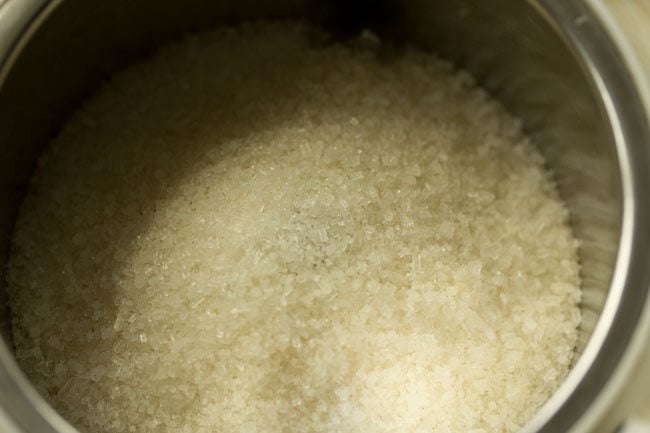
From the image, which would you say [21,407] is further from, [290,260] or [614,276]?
[614,276]

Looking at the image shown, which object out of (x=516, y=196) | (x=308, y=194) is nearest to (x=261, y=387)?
(x=308, y=194)

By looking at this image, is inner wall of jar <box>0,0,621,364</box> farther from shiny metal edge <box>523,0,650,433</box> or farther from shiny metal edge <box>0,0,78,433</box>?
shiny metal edge <box>0,0,78,433</box>

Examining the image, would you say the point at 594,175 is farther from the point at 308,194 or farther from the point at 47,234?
the point at 47,234

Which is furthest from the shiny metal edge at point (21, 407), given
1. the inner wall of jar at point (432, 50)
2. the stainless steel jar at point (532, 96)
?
the inner wall of jar at point (432, 50)

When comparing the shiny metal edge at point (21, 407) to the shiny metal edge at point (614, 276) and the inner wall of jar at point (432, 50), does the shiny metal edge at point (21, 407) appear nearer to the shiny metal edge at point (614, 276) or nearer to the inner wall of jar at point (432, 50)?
the inner wall of jar at point (432, 50)

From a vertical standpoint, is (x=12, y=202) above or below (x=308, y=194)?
A: below

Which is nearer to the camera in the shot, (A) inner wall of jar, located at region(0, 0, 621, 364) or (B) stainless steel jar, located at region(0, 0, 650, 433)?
(B) stainless steel jar, located at region(0, 0, 650, 433)

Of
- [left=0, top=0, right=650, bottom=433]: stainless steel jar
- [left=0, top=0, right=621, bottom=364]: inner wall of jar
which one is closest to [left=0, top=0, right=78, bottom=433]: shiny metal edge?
[left=0, top=0, right=650, bottom=433]: stainless steel jar
